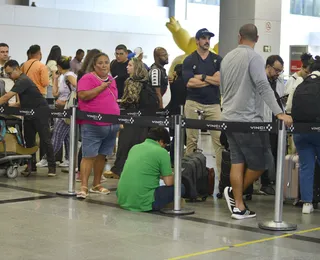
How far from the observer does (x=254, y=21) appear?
579 inches

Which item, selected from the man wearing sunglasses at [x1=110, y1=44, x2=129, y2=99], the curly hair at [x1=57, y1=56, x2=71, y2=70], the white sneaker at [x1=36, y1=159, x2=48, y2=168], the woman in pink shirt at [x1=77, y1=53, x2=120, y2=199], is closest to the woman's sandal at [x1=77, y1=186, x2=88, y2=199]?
the woman in pink shirt at [x1=77, y1=53, x2=120, y2=199]

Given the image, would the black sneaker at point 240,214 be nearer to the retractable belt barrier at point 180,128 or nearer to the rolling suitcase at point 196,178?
the retractable belt barrier at point 180,128

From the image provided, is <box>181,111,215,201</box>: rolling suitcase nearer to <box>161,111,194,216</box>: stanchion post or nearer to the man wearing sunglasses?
<box>161,111,194,216</box>: stanchion post

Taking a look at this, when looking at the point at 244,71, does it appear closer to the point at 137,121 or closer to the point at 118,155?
the point at 137,121

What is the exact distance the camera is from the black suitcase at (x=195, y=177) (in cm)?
863

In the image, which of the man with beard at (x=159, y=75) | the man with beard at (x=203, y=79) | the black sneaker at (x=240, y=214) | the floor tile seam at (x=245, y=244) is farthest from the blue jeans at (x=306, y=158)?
the man with beard at (x=159, y=75)

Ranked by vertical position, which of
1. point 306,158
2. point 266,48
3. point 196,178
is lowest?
point 196,178

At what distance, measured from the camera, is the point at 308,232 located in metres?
7.26

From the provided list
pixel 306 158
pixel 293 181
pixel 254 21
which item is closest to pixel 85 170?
pixel 293 181

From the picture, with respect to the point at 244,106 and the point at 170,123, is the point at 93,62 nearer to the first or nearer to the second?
the point at 170,123

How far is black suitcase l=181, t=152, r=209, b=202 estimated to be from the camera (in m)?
8.63

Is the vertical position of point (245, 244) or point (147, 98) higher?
point (147, 98)

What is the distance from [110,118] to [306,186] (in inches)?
→ 90.8

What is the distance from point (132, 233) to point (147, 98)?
377cm
